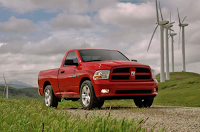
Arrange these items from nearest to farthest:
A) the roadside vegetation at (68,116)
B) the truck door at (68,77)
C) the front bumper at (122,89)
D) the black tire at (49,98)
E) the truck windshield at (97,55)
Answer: the roadside vegetation at (68,116), the front bumper at (122,89), the truck door at (68,77), the truck windshield at (97,55), the black tire at (49,98)

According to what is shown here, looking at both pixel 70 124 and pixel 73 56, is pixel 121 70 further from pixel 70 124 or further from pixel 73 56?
pixel 70 124

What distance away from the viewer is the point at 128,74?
866 cm

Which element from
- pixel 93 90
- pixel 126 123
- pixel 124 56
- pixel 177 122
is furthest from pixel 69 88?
pixel 126 123

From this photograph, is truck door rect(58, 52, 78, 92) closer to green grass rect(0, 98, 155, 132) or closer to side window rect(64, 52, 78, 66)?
side window rect(64, 52, 78, 66)

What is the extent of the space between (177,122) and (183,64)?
226 ft

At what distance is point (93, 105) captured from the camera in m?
8.58

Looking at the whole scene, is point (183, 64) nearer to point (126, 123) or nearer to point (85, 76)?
point (85, 76)

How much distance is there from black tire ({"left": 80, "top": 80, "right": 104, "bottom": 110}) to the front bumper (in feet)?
0.60

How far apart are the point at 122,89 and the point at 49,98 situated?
390 centimetres

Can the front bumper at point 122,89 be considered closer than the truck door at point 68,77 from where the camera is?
Yes

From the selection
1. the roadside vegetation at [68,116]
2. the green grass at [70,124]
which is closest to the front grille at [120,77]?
the roadside vegetation at [68,116]

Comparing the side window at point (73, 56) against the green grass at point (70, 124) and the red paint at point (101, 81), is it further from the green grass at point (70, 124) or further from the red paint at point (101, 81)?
the green grass at point (70, 124)

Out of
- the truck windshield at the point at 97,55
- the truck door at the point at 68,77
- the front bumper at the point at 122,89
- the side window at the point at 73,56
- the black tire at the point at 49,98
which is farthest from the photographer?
the black tire at the point at 49,98

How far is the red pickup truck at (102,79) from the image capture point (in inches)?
332
